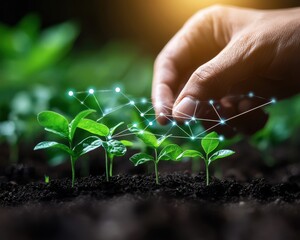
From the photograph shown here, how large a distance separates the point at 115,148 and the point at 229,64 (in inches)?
19.9

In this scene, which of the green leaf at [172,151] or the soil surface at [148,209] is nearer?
the soil surface at [148,209]

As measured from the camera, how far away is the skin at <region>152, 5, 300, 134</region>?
158 centimetres

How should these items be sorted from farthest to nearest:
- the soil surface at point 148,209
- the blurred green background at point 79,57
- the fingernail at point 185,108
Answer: the blurred green background at point 79,57
the fingernail at point 185,108
the soil surface at point 148,209

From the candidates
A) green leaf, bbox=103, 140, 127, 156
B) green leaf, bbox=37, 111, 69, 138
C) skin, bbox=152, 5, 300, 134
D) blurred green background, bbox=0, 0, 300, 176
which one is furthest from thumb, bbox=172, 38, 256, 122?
blurred green background, bbox=0, 0, 300, 176

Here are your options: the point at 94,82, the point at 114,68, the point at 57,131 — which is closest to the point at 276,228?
the point at 57,131

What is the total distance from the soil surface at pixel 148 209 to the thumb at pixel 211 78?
252 mm

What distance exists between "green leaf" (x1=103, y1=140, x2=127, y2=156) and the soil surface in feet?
0.34

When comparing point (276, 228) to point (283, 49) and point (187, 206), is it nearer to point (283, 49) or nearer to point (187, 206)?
point (187, 206)

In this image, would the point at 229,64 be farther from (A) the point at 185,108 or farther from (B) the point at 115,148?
(B) the point at 115,148

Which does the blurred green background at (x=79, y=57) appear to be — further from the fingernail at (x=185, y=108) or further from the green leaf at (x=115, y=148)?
the green leaf at (x=115, y=148)

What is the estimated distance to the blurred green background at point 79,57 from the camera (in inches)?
107

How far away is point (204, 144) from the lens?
1.50 metres

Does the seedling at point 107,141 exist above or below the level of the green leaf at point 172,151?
above

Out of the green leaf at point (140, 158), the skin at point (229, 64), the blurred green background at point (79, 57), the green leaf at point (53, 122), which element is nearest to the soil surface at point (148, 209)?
the green leaf at point (140, 158)
